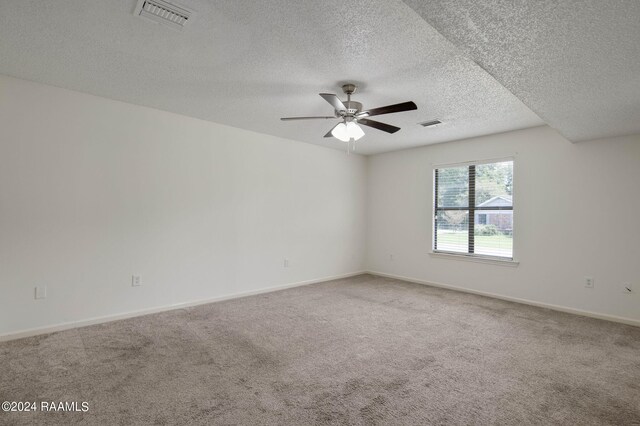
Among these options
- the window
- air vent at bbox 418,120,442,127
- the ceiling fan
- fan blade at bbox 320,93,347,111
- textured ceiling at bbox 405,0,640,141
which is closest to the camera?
textured ceiling at bbox 405,0,640,141

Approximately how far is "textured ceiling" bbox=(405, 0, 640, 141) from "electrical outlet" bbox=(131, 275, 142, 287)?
3.85m

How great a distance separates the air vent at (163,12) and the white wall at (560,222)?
14.5 ft

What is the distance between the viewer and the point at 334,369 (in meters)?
2.54

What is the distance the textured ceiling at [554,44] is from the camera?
154cm

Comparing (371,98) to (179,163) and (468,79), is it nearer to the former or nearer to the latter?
(468,79)

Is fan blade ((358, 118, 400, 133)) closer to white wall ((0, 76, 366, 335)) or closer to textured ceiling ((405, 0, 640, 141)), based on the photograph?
textured ceiling ((405, 0, 640, 141))

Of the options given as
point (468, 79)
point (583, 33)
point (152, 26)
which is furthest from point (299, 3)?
point (468, 79)

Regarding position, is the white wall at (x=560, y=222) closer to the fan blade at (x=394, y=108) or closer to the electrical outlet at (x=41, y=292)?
the fan blade at (x=394, y=108)

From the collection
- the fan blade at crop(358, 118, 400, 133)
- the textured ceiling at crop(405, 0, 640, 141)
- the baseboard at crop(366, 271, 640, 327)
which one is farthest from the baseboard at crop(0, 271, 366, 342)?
the textured ceiling at crop(405, 0, 640, 141)

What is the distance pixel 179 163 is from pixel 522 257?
15.7 feet

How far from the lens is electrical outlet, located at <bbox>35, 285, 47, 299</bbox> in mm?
3193

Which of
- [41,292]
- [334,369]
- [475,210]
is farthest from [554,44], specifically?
[41,292]

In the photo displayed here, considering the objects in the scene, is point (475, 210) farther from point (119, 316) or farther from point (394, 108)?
point (119, 316)

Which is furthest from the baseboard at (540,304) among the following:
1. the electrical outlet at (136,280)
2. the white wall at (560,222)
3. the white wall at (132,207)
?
the electrical outlet at (136,280)
